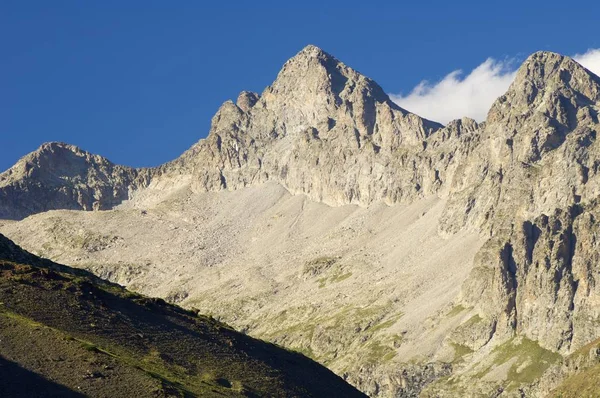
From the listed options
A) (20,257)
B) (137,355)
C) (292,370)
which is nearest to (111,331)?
(137,355)

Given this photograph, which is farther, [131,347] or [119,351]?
[131,347]

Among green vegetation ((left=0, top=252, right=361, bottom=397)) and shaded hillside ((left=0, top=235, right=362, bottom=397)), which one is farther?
green vegetation ((left=0, top=252, right=361, bottom=397))

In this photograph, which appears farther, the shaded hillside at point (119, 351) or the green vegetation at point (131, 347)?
the green vegetation at point (131, 347)

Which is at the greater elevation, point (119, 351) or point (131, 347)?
point (131, 347)

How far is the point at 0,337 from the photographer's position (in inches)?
4188

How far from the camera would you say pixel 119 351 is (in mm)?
116812

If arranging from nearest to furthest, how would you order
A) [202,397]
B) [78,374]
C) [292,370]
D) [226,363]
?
[78,374] < [202,397] < [226,363] < [292,370]

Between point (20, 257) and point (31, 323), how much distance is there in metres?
42.7

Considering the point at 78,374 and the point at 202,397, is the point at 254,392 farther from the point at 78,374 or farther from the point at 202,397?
the point at 78,374

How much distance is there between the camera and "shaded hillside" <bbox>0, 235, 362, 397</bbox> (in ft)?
336

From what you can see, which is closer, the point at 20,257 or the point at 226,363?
the point at 226,363

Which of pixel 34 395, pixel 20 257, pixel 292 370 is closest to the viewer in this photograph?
pixel 34 395

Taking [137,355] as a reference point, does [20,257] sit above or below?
above

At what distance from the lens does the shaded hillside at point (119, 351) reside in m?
102
